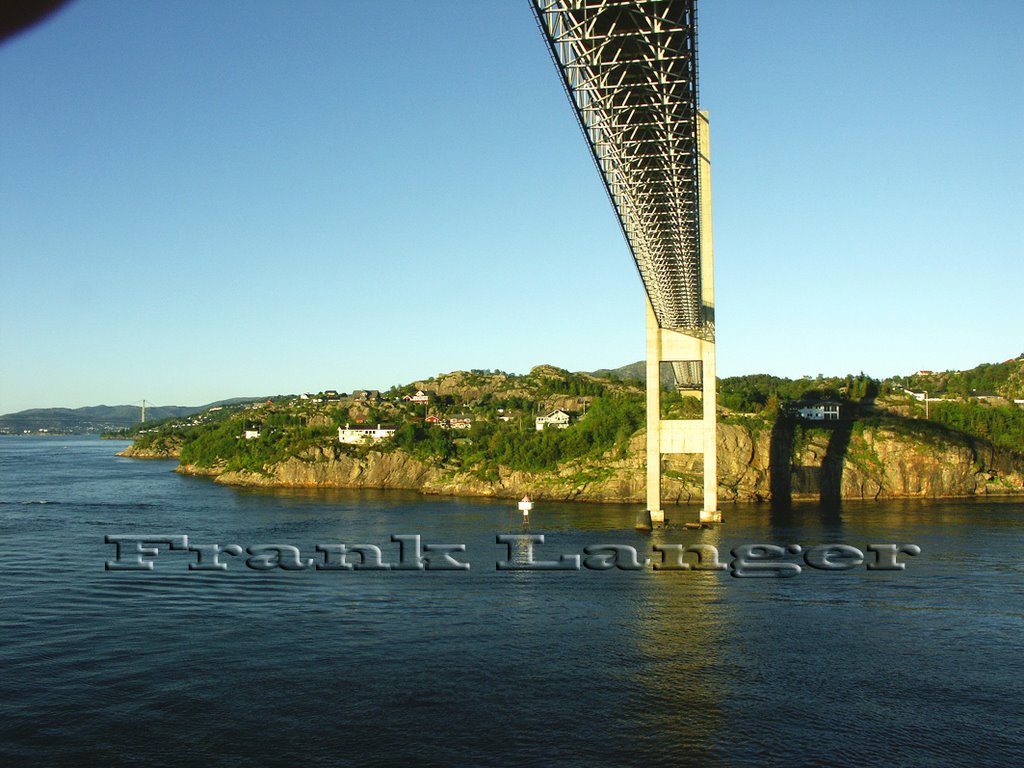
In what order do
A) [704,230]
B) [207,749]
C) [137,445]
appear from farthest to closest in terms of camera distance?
[137,445] → [704,230] → [207,749]

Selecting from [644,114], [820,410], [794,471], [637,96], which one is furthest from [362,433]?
[637,96]

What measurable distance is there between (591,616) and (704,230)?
794 inches

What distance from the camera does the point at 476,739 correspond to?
10664 mm

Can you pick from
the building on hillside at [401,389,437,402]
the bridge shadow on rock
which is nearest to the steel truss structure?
the bridge shadow on rock

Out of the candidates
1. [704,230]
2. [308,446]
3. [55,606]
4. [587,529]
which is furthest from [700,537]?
[308,446]

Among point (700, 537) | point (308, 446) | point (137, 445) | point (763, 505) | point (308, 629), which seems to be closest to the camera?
point (308, 629)

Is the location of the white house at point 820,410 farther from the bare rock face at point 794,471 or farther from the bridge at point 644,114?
the bridge at point 644,114

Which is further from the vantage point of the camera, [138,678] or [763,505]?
[763,505]

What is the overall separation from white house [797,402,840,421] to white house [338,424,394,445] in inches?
1260

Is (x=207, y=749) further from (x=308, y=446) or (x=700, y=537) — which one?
(x=308, y=446)

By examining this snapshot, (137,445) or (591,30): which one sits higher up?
(591,30)

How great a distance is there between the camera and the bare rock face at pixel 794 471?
47.4 m

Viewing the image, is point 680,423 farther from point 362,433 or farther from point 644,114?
point 362,433

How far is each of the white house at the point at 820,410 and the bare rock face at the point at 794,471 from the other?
32.9ft
